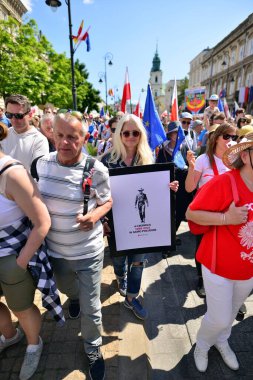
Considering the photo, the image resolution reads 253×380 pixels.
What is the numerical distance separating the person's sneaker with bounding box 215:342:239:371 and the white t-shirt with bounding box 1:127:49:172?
8.93 ft

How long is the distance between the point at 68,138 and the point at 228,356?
2258 mm

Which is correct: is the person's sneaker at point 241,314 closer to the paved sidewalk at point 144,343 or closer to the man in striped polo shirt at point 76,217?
the paved sidewalk at point 144,343

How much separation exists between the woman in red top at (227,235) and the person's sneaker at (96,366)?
0.90 meters

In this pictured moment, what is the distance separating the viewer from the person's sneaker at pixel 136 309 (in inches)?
106

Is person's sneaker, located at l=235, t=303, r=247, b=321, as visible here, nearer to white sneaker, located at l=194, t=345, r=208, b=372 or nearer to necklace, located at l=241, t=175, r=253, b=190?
white sneaker, located at l=194, t=345, r=208, b=372

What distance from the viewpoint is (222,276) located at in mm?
1895

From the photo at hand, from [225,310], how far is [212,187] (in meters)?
0.92

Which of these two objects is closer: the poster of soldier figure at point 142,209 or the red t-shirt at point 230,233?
the red t-shirt at point 230,233

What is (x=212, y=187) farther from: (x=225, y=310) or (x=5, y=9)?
(x=5, y=9)

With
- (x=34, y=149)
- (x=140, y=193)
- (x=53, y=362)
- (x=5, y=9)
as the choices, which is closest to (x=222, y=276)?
(x=140, y=193)

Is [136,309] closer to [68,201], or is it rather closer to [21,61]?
[68,201]

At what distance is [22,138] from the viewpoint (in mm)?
3248

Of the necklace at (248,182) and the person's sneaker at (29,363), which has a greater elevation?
the necklace at (248,182)

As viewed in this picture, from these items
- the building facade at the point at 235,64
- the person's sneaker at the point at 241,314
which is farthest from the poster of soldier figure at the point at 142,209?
the building facade at the point at 235,64
